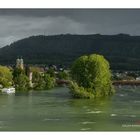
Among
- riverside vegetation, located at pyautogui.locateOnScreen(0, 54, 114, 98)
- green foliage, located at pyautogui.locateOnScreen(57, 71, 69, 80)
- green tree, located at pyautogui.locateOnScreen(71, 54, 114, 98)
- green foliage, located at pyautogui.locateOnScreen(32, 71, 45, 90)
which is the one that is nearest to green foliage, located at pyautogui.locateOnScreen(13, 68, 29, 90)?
riverside vegetation, located at pyautogui.locateOnScreen(0, 54, 114, 98)

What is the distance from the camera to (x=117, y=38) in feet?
24.2

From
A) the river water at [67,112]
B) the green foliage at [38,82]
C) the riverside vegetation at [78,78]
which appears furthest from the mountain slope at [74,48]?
the green foliage at [38,82]

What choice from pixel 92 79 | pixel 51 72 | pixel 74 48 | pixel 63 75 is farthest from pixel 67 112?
pixel 92 79

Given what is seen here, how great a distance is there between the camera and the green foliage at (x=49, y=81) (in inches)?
325

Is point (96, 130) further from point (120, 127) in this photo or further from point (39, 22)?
point (39, 22)

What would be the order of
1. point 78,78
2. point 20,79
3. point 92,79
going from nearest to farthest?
point 20,79 → point 78,78 → point 92,79

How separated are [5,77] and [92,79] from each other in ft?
4.38

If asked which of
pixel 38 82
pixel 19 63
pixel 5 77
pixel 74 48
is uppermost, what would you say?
pixel 74 48

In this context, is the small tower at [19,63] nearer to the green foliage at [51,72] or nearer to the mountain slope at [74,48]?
the mountain slope at [74,48]

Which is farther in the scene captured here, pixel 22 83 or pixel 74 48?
pixel 22 83

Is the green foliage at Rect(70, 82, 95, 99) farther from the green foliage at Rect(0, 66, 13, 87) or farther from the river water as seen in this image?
the green foliage at Rect(0, 66, 13, 87)

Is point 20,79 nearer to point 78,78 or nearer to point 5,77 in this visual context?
point 5,77

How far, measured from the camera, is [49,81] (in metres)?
8.88
